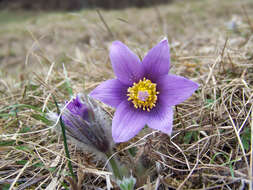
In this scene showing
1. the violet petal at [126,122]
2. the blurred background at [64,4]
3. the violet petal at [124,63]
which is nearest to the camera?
the violet petal at [126,122]

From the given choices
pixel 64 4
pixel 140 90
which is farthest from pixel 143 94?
pixel 64 4

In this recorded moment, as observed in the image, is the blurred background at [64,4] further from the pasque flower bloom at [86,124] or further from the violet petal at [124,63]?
the pasque flower bloom at [86,124]

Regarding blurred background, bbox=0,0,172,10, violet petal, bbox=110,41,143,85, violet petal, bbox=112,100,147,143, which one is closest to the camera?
violet petal, bbox=112,100,147,143

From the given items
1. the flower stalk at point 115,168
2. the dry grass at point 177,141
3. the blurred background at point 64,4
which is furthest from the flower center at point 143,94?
the blurred background at point 64,4

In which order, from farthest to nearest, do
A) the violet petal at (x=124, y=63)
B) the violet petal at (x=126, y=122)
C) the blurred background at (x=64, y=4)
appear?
the blurred background at (x=64, y=4) < the violet petal at (x=124, y=63) < the violet petal at (x=126, y=122)

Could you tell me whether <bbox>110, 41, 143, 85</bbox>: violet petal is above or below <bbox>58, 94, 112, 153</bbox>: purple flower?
above

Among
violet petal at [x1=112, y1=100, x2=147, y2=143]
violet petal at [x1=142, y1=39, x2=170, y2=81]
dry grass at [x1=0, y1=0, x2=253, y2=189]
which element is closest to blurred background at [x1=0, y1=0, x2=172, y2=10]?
dry grass at [x1=0, y1=0, x2=253, y2=189]

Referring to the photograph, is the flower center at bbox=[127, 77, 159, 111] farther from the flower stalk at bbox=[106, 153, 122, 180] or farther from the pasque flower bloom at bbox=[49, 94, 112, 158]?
the flower stalk at bbox=[106, 153, 122, 180]
